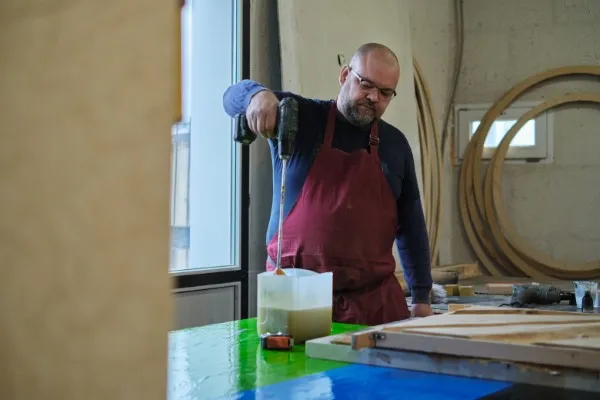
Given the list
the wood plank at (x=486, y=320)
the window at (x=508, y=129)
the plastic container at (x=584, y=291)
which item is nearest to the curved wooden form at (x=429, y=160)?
the window at (x=508, y=129)

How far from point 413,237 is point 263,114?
2.79ft

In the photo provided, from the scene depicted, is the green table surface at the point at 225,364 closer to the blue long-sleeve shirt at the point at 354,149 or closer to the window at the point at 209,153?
the blue long-sleeve shirt at the point at 354,149

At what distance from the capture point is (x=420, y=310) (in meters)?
2.70

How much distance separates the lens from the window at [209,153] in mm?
3389

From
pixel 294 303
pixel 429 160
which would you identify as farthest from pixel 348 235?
pixel 429 160

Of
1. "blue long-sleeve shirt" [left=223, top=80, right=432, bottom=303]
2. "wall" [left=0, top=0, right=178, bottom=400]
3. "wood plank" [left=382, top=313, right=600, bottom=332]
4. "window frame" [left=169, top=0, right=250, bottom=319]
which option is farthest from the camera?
"window frame" [left=169, top=0, right=250, bottom=319]

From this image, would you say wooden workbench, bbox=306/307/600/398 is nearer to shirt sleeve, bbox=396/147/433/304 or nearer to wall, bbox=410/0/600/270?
shirt sleeve, bbox=396/147/433/304

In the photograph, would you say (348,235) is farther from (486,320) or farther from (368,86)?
(486,320)

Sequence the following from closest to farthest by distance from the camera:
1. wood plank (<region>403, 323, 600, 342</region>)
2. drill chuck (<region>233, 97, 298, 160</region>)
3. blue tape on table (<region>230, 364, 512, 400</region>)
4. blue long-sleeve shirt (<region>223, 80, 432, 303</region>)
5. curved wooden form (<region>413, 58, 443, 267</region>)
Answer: blue tape on table (<region>230, 364, 512, 400</region>) → wood plank (<region>403, 323, 600, 342</region>) → drill chuck (<region>233, 97, 298, 160</region>) → blue long-sleeve shirt (<region>223, 80, 432, 303</region>) → curved wooden form (<region>413, 58, 443, 267</region>)

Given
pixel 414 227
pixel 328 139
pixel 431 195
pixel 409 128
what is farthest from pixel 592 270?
pixel 328 139

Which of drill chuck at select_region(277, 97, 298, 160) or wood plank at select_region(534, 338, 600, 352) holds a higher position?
drill chuck at select_region(277, 97, 298, 160)

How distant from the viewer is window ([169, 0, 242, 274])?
11.1 ft

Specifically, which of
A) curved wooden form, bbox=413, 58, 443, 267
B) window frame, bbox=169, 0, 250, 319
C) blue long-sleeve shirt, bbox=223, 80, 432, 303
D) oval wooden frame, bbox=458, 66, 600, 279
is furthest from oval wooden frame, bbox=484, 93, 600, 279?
blue long-sleeve shirt, bbox=223, 80, 432, 303

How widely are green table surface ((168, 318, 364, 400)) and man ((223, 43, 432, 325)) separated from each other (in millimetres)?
497
